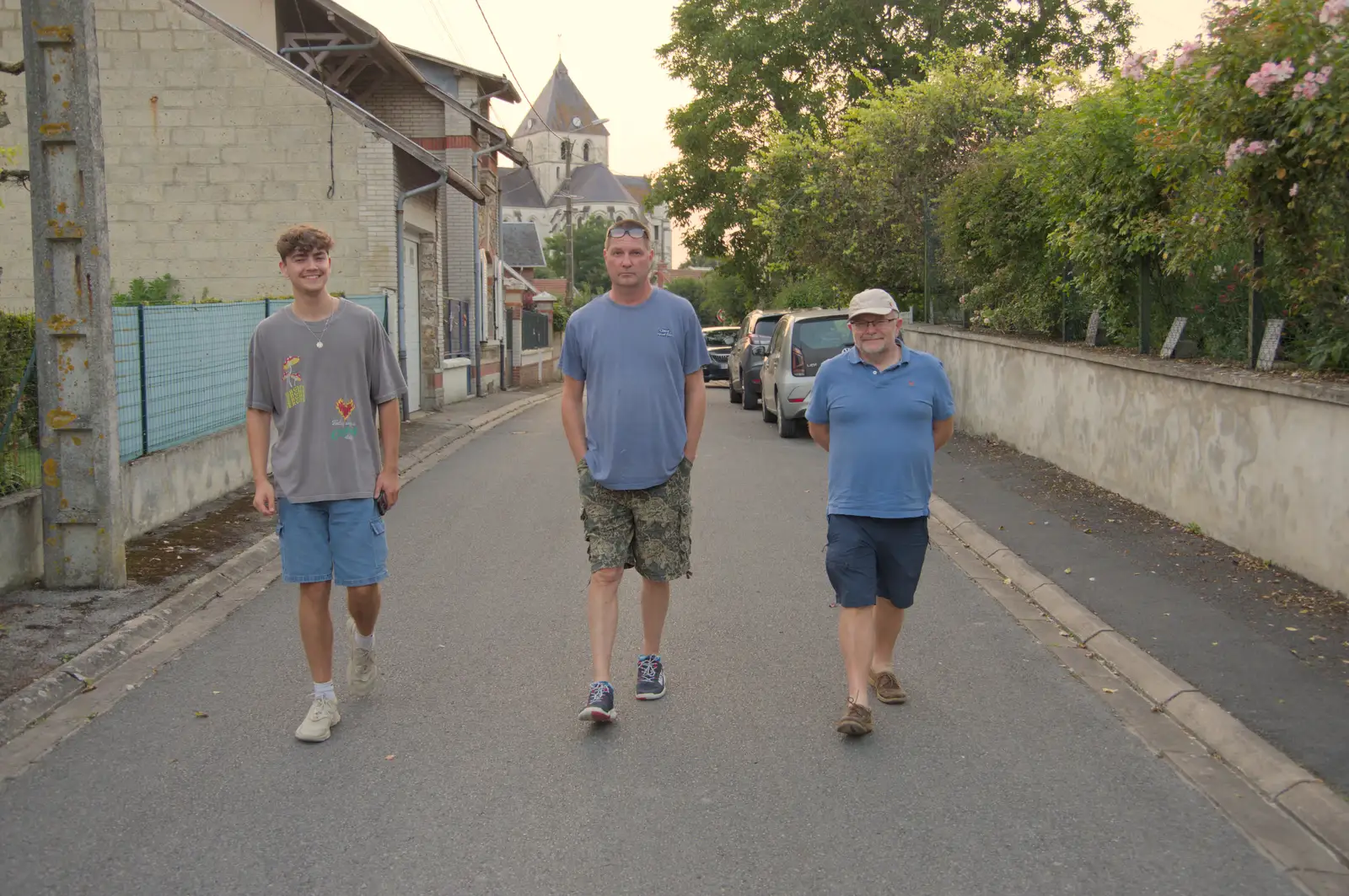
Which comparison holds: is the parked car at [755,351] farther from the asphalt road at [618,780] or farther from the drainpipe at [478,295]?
the asphalt road at [618,780]

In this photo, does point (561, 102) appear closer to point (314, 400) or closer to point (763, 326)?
point (763, 326)

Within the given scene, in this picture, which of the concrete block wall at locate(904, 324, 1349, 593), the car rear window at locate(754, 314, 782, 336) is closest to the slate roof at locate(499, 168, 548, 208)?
the car rear window at locate(754, 314, 782, 336)

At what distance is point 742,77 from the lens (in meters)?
41.2

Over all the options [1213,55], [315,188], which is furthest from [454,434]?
[1213,55]

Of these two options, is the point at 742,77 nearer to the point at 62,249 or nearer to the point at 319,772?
the point at 62,249

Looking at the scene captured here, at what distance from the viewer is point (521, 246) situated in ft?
261

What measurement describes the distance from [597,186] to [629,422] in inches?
5892

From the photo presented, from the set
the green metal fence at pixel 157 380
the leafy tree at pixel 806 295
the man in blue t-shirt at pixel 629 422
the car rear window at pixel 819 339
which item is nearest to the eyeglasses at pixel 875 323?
the man in blue t-shirt at pixel 629 422

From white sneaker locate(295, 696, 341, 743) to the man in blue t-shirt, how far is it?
98 centimetres

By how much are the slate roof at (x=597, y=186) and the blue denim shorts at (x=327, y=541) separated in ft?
479

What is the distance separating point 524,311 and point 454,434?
18.9 meters

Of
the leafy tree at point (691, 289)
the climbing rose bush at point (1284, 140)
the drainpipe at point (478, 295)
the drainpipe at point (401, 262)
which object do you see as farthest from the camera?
the leafy tree at point (691, 289)

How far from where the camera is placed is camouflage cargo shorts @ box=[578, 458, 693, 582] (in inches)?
208

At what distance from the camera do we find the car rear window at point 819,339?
57.3 ft
